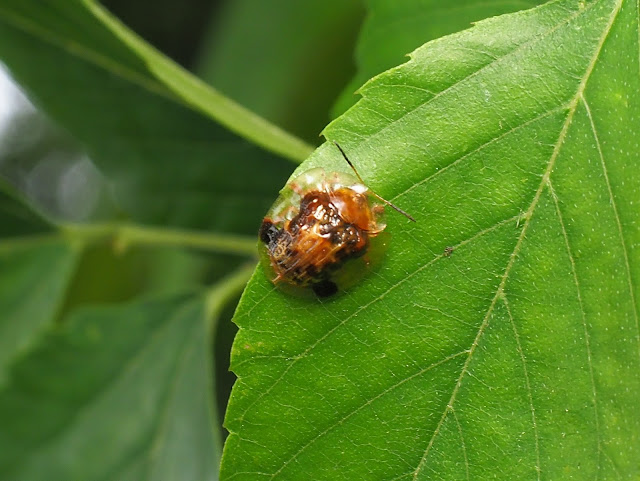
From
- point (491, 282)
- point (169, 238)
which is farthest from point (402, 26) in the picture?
point (169, 238)

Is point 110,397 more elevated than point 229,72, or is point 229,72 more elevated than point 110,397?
point 229,72

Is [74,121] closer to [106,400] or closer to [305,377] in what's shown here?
[106,400]

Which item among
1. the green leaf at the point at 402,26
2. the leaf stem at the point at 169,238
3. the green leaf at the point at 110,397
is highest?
the green leaf at the point at 402,26

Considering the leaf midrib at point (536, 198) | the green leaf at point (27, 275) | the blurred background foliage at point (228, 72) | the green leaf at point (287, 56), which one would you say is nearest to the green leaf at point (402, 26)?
the leaf midrib at point (536, 198)

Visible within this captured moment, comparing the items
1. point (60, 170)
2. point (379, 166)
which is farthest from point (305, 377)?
point (60, 170)

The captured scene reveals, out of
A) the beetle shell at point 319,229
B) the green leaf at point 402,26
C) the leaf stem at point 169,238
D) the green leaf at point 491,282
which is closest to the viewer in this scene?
the green leaf at point 491,282

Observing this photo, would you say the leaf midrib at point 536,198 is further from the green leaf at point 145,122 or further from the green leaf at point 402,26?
the green leaf at point 145,122

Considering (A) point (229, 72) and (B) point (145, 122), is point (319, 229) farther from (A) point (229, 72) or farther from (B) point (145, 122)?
(A) point (229, 72)
